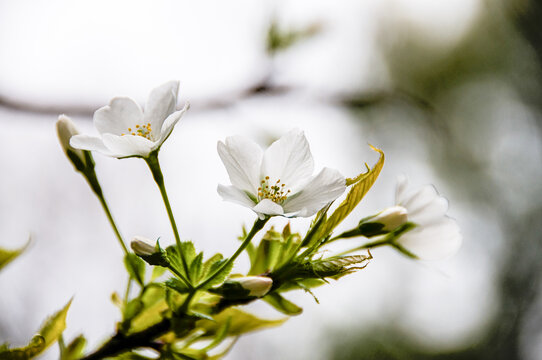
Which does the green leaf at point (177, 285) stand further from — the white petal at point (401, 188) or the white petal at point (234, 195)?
the white petal at point (401, 188)

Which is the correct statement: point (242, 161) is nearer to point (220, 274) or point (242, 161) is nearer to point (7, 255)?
point (220, 274)

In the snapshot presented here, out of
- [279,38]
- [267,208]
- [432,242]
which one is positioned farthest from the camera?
[279,38]

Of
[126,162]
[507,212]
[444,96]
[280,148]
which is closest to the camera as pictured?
[280,148]

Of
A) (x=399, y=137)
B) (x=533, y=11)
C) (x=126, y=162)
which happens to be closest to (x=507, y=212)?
(x=399, y=137)

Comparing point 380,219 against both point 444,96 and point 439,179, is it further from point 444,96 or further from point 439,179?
point 439,179

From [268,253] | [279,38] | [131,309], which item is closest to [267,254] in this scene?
[268,253]

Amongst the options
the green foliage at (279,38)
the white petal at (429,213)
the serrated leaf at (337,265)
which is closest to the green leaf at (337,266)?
the serrated leaf at (337,265)
